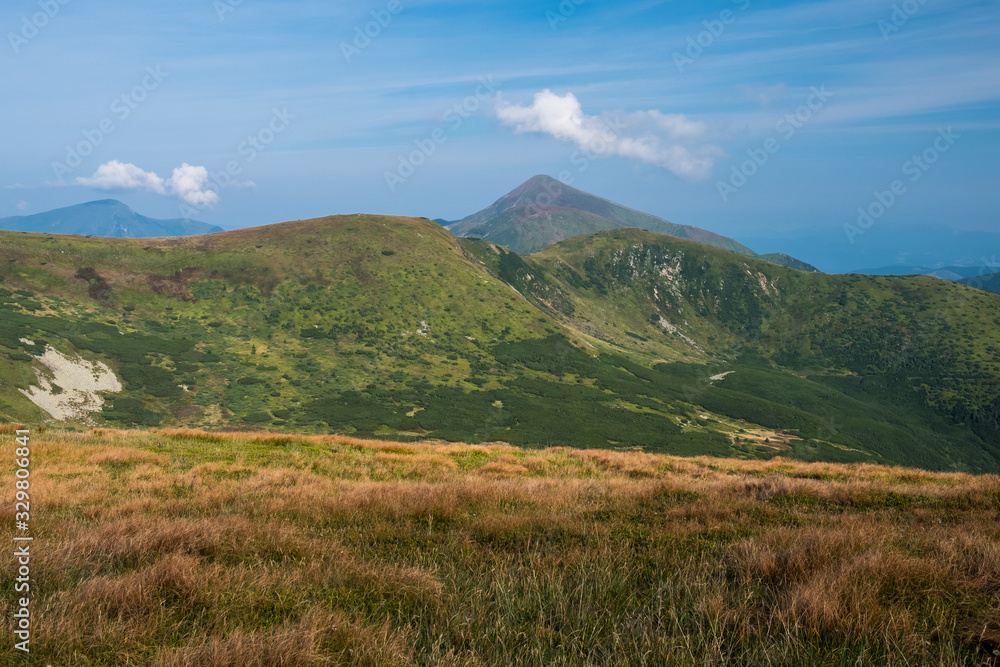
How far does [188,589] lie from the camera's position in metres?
4.98

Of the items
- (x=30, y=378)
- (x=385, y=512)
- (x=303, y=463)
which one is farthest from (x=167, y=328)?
(x=385, y=512)

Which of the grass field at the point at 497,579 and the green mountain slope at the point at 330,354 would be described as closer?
the grass field at the point at 497,579

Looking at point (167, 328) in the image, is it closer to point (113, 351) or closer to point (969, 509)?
point (113, 351)

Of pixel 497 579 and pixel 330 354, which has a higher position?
pixel 497 579

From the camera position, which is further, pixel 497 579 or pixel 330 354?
pixel 330 354

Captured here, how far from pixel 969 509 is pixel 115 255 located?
167 metres

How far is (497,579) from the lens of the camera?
539 cm

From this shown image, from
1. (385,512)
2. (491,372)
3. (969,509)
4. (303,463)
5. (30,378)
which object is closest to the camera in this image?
(385,512)

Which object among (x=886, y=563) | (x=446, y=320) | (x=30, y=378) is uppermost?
(x=446, y=320)

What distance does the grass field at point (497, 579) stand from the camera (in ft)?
13.5

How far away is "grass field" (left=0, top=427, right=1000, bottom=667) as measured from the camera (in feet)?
13.5

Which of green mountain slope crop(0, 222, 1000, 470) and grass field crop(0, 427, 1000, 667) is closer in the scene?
grass field crop(0, 427, 1000, 667)

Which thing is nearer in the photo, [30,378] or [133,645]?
[133,645]

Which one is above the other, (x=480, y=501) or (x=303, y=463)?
(x=480, y=501)
